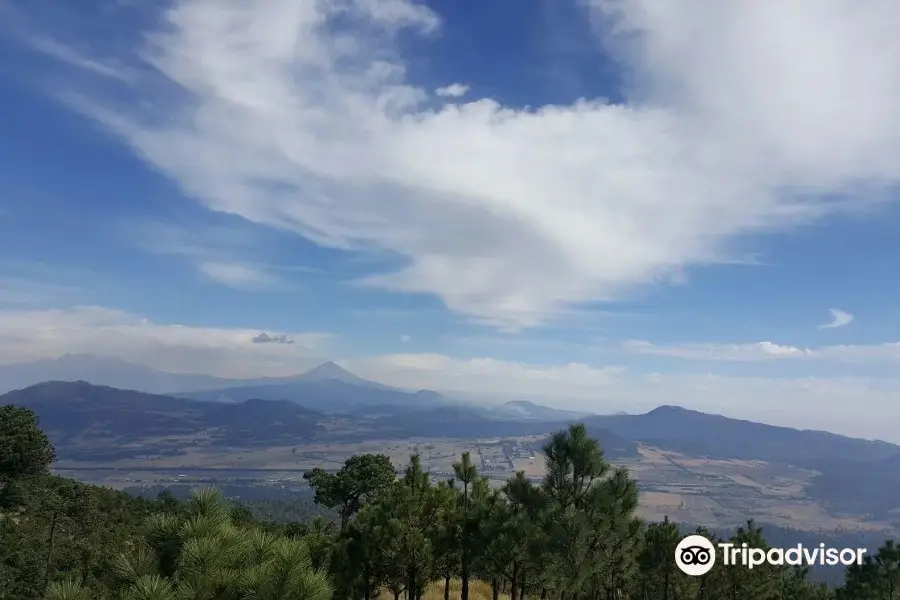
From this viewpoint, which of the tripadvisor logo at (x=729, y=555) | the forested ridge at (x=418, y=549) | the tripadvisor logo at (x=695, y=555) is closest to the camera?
the forested ridge at (x=418, y=549)

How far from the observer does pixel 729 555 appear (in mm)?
25203

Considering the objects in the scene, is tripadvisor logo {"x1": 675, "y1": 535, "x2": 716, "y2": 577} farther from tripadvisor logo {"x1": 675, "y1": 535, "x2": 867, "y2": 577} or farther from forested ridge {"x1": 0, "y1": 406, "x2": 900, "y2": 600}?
forested ridge {"x1": 0, "y1": 406, "x2": 900, "y2": 600}

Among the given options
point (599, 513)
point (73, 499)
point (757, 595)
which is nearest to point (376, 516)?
point (599, 513)

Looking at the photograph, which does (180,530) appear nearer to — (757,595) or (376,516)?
(376,516)

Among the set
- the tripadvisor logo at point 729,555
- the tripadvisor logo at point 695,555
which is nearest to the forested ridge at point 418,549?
the tripadvisor logo at point 729,555

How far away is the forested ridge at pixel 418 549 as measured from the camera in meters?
6.54

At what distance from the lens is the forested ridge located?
654 centimetres

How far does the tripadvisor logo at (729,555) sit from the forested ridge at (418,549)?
0.53 metres

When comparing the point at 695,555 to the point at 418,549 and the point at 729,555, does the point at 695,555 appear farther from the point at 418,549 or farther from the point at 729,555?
the point at 418,549

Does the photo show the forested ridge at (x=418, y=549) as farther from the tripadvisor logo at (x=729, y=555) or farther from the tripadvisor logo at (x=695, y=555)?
the tripadvisor logo at (x=695, y=555)

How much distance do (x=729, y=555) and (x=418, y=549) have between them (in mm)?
15861

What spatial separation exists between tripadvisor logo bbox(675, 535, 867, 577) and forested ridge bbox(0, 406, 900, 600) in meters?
0.53

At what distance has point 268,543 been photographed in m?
7.05

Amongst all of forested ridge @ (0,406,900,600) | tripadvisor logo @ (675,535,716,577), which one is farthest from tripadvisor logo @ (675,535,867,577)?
forested ridge @ (0,406,900,600)
